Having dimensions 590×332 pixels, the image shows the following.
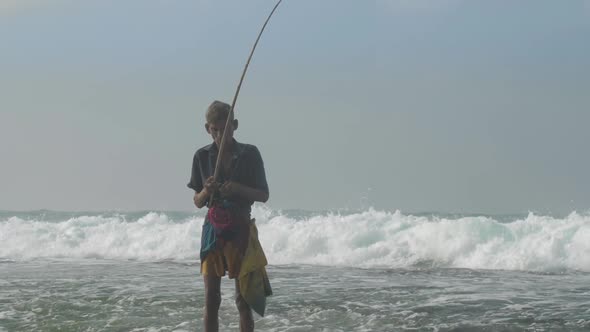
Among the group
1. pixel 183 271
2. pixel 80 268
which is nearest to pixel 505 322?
pixel 183 271

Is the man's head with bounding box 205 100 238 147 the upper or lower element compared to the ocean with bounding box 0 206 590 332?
upper

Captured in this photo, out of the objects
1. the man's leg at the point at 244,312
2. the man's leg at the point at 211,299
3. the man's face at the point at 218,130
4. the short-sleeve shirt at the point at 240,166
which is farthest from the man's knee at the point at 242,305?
the man's face at the point at 218,130

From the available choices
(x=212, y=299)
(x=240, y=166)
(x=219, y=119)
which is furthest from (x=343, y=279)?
(x=219, y=119)

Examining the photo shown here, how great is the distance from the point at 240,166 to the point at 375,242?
12.6m

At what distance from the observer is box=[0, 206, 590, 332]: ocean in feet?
21.4

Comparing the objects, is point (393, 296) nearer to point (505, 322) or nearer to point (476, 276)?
point (505, 322)

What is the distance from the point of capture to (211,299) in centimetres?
421

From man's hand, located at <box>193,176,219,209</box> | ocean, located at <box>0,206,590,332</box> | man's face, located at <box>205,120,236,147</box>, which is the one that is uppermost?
man's face, located at <box>205,120,236,147</box>

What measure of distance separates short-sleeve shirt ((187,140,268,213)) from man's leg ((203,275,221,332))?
1.55 ft

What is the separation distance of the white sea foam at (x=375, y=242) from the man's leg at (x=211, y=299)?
10223mm

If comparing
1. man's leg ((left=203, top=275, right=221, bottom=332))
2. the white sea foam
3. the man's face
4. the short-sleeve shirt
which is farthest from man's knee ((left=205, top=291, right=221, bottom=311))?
the white sea foam

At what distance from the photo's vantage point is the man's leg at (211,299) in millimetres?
4176

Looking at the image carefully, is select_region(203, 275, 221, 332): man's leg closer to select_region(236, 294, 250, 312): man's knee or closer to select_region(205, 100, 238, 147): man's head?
select_region(236, 294, 250, 312): man's knee

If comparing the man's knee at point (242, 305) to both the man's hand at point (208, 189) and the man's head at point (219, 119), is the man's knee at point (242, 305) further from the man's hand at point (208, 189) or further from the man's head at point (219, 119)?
the man's head at point (219, 119)
